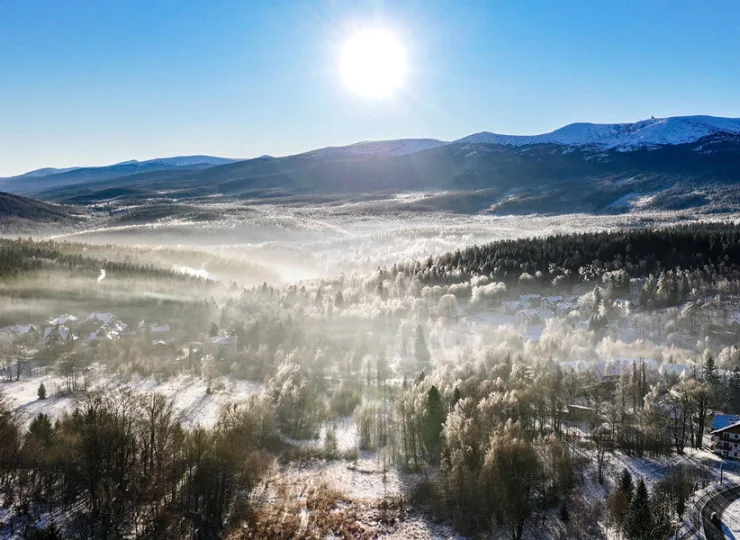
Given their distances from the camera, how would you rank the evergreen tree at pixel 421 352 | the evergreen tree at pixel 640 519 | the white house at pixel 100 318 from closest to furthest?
the evergreen tree at pixel 640 519
the evergreen tree at pixel 421 352
the white house at pixel 100 318

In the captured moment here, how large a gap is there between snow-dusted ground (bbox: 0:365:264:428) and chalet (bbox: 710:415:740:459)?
77266 millimetres

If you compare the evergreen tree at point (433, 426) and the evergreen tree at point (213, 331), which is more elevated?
the evergreen tree at point (433, 426)

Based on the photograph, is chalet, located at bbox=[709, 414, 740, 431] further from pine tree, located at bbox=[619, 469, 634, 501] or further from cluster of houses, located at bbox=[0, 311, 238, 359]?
cluster of houses, located at bbox=[0, 311, 238, 359]

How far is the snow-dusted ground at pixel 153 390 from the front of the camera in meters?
92.8

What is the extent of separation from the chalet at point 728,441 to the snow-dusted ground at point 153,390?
77.3 metres

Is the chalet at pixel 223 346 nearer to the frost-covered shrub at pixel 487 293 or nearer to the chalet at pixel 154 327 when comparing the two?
the chalet at pixel 154 327

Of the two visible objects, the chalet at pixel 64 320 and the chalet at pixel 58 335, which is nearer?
the chalet at pixel 58 335

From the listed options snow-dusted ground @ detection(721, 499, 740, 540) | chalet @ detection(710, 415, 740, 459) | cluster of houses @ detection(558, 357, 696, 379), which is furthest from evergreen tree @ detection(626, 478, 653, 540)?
cluster of houses @ detection(558, 357, 696, 379)

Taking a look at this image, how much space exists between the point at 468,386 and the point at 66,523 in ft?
196

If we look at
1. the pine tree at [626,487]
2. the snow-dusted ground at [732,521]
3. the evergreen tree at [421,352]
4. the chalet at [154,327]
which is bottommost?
the evergreen tree at [421,352]

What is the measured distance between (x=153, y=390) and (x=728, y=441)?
10221cm

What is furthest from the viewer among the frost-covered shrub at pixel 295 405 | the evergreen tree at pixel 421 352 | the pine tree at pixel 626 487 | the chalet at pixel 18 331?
the chalet at pixel 18 331

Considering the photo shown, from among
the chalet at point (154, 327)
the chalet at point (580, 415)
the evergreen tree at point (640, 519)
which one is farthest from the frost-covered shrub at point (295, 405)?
the chalet at point (154, 327)

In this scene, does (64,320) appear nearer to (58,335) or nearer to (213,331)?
(58,335)
